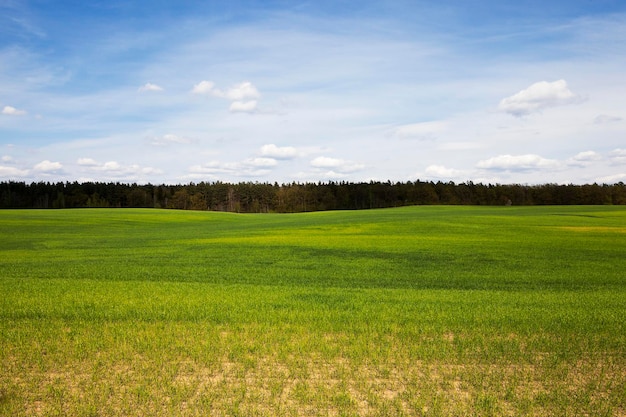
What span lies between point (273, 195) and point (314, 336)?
135 m

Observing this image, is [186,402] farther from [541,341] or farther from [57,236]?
[57,236]

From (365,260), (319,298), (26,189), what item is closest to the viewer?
(319,298)

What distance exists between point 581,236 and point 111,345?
33.9 metres

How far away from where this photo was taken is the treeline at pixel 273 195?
5108 inches

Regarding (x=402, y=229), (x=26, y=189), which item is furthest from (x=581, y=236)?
(x=26, y=189)

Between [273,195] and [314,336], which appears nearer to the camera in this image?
[314,336]

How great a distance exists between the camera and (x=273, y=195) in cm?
14600

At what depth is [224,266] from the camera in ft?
75.9

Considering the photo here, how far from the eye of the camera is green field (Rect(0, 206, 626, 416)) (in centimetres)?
786

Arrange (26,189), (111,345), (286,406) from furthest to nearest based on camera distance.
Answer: (26,189) → (111,345) → (286,406)

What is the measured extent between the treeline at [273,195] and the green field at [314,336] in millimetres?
111065

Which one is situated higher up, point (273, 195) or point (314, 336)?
point (273, 195)

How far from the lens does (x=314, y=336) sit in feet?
36.7

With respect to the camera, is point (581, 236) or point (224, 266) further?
point (581, 236)
